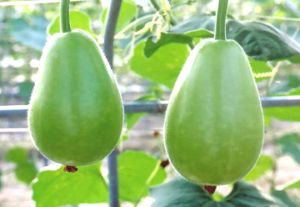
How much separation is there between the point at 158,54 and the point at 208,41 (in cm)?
47

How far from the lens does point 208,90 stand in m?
0.44

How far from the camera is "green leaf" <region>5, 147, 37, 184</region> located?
2100mm

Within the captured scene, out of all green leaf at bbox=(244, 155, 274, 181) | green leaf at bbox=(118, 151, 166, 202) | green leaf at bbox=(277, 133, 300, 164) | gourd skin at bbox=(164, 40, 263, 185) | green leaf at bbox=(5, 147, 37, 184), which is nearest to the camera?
gourd skin at bbox=(164, 40, 263, 185)

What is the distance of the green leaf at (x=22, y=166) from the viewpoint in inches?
82.7


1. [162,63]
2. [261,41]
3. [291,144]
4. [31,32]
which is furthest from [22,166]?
[261,41]

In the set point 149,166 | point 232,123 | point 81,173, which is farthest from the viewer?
point 149,166

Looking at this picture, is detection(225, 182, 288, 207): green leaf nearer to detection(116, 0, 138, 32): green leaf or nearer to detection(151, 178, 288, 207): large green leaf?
detection(151, 178, 288, 207): large green leaf

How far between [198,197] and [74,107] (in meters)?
0.34

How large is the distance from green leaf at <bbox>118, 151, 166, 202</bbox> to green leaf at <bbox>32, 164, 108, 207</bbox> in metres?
0.07

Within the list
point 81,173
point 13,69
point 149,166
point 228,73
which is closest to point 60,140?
point 228,73

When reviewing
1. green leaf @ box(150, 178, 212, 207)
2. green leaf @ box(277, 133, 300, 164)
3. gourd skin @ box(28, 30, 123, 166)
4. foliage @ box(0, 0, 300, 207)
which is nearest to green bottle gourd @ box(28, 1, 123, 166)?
gourd skin @ box(28, 30, 123, 166)

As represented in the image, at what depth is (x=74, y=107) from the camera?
45cm

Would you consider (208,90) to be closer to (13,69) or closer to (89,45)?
(89,45)

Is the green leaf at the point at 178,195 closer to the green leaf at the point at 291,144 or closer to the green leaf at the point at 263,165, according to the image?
the green leaf at the point at 263,165
